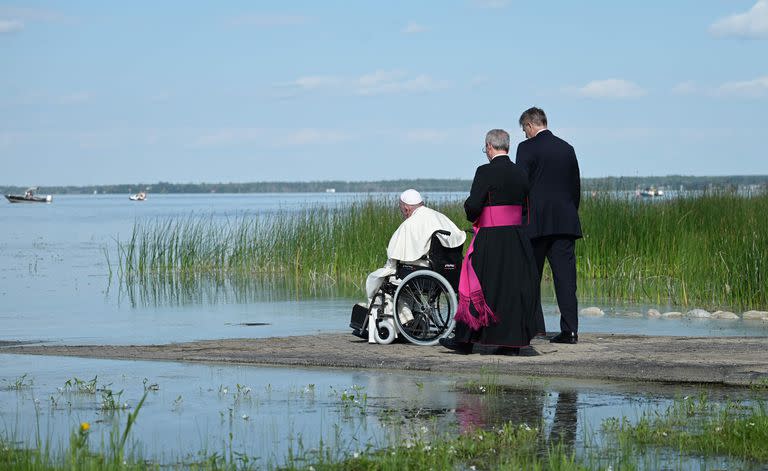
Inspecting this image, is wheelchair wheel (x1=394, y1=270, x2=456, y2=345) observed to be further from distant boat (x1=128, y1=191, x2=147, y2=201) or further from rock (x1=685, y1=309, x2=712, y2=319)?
distant boat (x1=128, y1=191, x2=147, y2=201)

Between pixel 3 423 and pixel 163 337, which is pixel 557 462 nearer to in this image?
pixel 3 423

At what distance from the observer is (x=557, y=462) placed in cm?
566

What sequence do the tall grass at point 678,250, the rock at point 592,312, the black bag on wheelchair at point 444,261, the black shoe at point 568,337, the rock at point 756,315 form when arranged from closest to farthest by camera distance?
the black bag on wheelchair at point 444,261, the black shoe at point 568,337, the rock at point 756,315, the rock at point 592,312, the tall grass at point 678,250

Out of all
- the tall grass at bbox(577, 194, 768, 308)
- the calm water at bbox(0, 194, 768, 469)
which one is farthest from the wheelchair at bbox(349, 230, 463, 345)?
the tall grass at bbox(577, 194, 768, 308)

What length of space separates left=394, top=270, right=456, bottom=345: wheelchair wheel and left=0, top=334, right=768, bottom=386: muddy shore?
161 millimetres

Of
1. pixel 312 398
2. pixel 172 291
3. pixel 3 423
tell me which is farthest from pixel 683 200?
pixel 3 423

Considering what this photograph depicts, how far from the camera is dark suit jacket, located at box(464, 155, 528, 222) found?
9.95 meters

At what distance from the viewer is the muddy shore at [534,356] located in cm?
898

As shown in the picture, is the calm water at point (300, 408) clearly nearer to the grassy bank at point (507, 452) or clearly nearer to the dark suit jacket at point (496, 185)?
the grassy bank at point (507, 452)

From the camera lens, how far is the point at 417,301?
10.7 metres

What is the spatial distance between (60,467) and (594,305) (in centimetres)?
1206

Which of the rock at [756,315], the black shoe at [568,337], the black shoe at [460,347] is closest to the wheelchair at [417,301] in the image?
the black shoe at [460,347]

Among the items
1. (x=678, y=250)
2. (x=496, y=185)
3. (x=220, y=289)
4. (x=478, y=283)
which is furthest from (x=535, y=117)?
(x=220, y=289)

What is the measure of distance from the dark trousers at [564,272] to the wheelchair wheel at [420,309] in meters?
0.95
